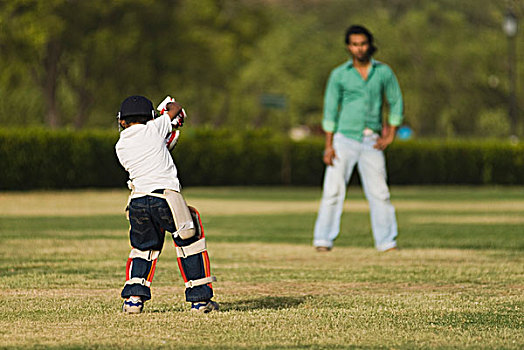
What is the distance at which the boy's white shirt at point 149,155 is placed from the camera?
6660mm

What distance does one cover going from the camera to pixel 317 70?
9225 centimetres

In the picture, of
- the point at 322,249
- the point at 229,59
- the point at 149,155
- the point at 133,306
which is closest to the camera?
the point at 133,306

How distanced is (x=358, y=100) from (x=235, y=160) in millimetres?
25824

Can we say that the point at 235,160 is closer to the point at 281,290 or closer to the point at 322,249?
the point at 322,249

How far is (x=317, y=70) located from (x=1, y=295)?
8551 centimetres

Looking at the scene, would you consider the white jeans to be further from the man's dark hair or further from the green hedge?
the green hedge

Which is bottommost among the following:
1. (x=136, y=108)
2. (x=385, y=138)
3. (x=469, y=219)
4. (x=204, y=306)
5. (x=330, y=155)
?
(x=469, y=219)

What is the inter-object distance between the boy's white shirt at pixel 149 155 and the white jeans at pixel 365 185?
498 cm

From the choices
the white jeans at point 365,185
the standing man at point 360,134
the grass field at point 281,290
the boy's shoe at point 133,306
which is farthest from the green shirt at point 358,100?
the boy's shoe at point 133,306

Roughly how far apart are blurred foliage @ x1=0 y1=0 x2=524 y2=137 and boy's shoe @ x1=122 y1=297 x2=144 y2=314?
32.1 meters

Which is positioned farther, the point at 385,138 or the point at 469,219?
the point at 469,219

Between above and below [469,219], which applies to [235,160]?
above

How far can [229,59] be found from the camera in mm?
51812

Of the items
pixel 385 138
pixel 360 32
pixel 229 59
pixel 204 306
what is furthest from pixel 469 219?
pixel 229 59
